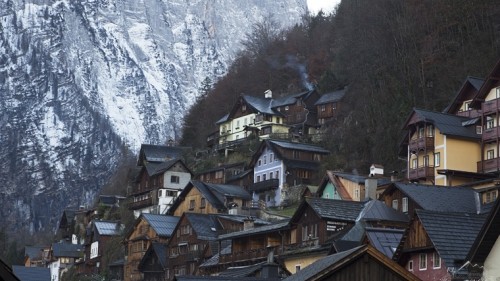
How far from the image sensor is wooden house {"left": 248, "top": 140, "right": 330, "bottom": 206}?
325 ft

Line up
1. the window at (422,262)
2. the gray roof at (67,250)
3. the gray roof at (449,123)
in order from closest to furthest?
the window at (422,262)
the gray roof at (449,123)
the gray roof at (67,250)

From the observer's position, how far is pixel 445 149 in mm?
76562

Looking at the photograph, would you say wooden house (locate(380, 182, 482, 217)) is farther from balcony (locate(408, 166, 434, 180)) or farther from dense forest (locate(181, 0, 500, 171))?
dense forest (locate(181, 0, 500, 171))

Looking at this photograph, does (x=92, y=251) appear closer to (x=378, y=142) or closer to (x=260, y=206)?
(x=260, y=206)

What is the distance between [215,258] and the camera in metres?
73.2

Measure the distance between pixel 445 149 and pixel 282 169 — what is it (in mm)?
25759

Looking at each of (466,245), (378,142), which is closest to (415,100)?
(378,142)

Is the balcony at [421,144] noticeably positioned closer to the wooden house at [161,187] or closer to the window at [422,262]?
the wooden house at [161,187]

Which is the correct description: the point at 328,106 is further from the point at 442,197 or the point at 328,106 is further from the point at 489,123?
the point at 442,197

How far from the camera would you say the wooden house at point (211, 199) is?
94.2 metres

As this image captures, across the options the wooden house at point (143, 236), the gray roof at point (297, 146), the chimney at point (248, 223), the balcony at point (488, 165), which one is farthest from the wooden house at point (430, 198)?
the gray roof at point (297, 146)

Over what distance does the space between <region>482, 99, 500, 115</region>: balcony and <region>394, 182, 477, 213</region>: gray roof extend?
62.0 feet

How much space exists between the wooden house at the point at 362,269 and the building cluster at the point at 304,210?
4cm

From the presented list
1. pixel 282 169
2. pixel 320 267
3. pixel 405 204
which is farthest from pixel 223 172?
pixel 320 267
